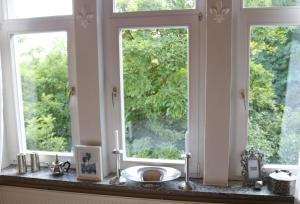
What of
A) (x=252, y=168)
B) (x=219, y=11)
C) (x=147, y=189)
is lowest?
(x=147, y=189)

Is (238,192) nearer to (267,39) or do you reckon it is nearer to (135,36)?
(267,39)

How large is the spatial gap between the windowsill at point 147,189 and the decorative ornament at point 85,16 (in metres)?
1.00

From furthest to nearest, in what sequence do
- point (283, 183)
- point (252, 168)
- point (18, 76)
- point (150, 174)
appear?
1. point (18, 76)
2. point (150, 174)
3. point (252, 168)
4. point (283, 183)

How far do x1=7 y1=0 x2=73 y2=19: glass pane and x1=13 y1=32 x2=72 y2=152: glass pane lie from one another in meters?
0.14

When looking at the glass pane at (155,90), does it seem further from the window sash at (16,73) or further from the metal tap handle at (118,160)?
the window sash at (16,73)

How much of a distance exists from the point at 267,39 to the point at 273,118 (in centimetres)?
47

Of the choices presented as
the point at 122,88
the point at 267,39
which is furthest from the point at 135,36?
the point at 267,39

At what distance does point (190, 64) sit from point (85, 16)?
718 millimetres

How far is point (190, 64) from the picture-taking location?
1893mm

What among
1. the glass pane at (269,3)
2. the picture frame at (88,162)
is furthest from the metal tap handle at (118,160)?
the glass pane at (269,3)

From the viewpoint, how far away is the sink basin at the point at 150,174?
1.87 m

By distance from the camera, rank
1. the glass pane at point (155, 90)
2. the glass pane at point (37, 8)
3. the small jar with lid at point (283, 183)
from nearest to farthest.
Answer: the small jar with lid at point (283, 183)
the glass pane at point (155, 90)
the glass pane at point (37, 8)

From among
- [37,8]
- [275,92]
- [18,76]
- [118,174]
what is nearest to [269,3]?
[275,92]

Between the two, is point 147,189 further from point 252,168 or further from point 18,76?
point 18,76
